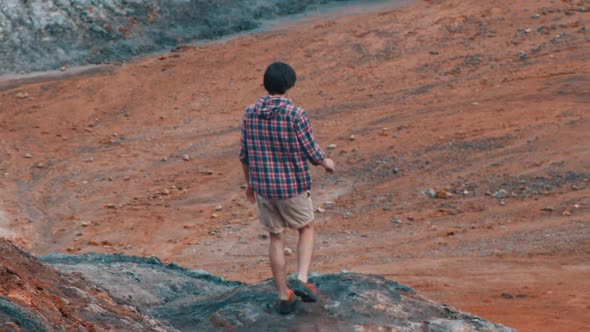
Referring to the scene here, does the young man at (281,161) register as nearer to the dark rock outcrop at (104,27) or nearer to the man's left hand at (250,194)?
the man's left hand at (250,194)

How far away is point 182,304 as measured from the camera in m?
6.23

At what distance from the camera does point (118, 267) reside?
22.8ft

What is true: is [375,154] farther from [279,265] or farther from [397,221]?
[279,265]

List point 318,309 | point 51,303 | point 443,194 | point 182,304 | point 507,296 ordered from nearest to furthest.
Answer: point 51,303, point 318,309, point 182,304, point 507,296, point 443,194

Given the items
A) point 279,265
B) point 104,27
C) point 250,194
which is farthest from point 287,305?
point 104,27

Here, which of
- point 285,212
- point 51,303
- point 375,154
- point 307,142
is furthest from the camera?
point 375,154

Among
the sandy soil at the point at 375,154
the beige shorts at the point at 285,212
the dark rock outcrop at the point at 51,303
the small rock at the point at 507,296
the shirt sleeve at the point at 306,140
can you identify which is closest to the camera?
the dark rock outcrop at the point at 51,303

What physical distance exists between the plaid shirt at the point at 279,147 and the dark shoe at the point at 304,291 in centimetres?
53

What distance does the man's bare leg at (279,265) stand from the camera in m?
5.65

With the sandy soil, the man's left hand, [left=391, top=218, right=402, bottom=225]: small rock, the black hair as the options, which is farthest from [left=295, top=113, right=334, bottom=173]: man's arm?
[left=391, top=218, right=402, bottom=225]: small rock

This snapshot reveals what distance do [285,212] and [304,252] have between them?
28 cm

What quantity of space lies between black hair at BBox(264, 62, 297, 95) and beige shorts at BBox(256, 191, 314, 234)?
1.97 ft

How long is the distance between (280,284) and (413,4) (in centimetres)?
1249

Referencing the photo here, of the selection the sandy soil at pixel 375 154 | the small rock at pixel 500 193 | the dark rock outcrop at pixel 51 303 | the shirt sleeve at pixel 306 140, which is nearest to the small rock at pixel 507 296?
the sandy soil at pixel 375 154
